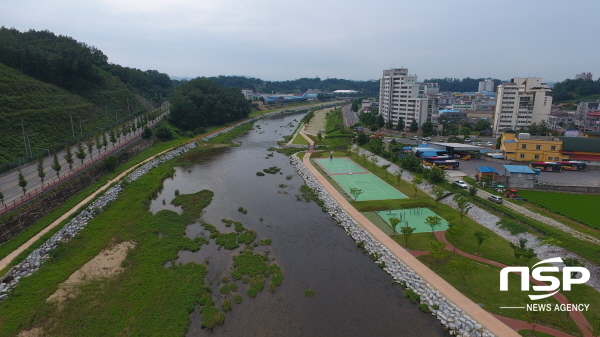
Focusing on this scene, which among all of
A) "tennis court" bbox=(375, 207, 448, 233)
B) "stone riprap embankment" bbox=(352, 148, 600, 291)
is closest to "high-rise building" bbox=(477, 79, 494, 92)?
"stone riprap embankment" bbox=(352, 148, 600, 291)

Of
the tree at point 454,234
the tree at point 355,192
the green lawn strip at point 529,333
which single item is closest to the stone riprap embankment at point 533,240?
the tree at point 454,234

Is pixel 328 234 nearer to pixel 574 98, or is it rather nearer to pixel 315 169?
pixel 315 169

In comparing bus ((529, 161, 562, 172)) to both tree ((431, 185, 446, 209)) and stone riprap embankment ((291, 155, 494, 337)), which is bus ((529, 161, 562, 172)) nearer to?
tree ((431, 185, 446, 209))

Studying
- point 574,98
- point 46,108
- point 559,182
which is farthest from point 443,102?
point 46,108

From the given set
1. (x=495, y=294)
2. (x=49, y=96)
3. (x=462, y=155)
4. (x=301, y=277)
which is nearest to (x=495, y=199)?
(x=495, y=294)

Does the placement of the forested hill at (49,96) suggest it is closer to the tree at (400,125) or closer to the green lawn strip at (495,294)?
the green lawn strip at (495,294)

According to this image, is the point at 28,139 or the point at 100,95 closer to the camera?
the point at 28,139
